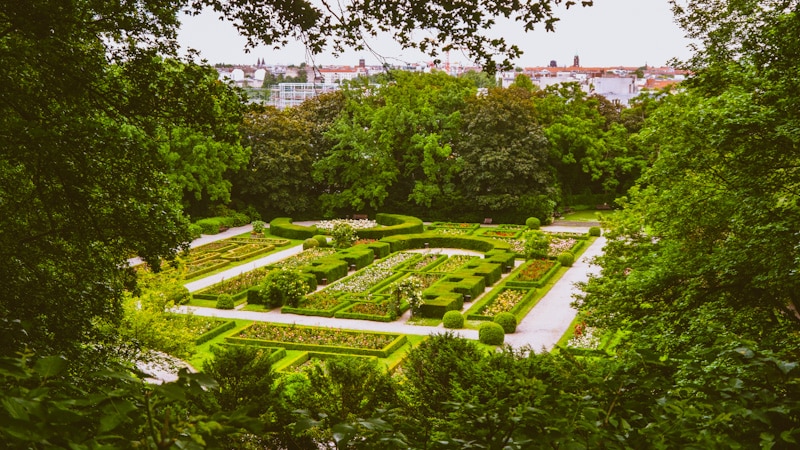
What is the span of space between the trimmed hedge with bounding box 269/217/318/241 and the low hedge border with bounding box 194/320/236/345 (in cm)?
1481

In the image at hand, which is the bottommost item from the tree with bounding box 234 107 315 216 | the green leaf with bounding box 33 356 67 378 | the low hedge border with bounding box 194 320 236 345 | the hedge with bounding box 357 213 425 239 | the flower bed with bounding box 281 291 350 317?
the flower bed with bounding box 281 291 350 317

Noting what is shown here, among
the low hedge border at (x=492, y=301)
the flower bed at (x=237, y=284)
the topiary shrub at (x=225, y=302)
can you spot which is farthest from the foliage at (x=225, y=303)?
the low hedge border at (x=492, y=301)

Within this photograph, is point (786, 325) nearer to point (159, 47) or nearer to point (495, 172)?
point (159, 47)

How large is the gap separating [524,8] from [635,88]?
80796mm

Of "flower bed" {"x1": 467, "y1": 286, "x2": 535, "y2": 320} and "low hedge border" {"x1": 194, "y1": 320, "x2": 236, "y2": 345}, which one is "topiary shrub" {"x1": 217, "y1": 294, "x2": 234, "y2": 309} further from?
"flower bed" {"x1": 467, "y1": 286, "x2": 535, "y2": 320}

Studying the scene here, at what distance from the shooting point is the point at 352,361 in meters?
13.1

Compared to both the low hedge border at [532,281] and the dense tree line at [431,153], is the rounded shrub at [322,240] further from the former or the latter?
the low hedge border at [532,281]

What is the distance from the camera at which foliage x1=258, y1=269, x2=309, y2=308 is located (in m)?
23.8

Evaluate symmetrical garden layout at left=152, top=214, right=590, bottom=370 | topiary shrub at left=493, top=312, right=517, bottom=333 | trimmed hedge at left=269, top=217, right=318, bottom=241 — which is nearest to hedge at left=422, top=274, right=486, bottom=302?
symmetrical garden layout at left=152, top=214, right=590, bottom=370

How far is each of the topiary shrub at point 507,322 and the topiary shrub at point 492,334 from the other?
92cm

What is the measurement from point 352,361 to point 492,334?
7678mm

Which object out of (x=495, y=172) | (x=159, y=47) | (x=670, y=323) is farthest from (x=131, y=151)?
(x=495, y=172)

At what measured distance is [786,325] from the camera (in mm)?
8234

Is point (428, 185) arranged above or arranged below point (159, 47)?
below
